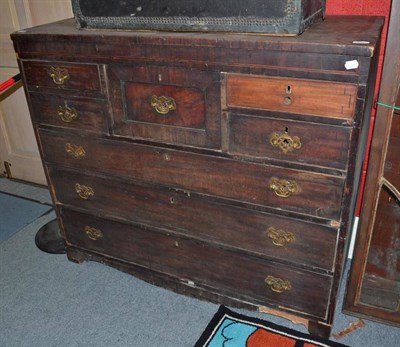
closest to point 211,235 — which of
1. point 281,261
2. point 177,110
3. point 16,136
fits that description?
point 281,261

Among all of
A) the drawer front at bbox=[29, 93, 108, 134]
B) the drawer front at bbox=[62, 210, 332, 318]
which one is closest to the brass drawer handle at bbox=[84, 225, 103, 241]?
the drawer front at bbox=[62, 210, 332, 318]

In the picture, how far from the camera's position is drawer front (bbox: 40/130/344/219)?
59.8 inches

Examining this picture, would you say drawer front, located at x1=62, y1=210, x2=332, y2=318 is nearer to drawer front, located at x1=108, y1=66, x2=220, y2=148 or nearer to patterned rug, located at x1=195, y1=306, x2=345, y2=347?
patterned rug, located at x1=195, y1=306, x2=345, y2=347

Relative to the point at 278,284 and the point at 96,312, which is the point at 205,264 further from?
the point at 96,312

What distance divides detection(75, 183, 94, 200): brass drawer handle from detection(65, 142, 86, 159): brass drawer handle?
0.16m

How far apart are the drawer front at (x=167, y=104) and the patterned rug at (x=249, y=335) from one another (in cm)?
89

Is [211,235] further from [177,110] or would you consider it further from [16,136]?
[16,136]

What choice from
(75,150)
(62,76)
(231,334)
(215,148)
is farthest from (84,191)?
(231,334)

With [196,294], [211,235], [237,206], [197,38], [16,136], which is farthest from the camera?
[16,136]

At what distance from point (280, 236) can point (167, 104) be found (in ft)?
2.23

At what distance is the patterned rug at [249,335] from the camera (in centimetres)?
185

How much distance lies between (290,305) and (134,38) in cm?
127

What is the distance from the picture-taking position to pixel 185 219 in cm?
185

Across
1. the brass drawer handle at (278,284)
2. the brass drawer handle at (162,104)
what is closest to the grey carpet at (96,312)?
the brass drawer handle at (278,284)
